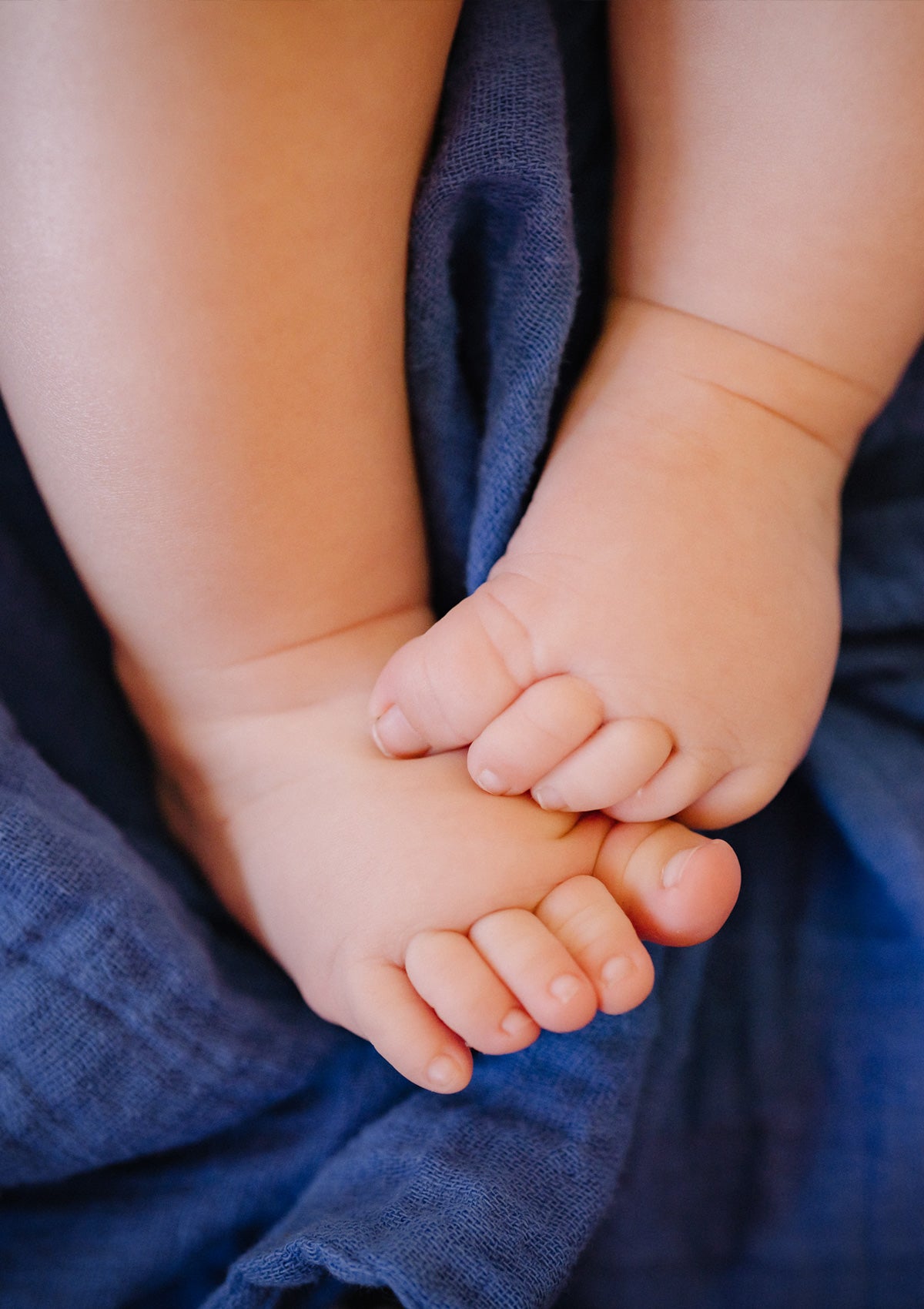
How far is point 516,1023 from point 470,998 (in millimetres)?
23

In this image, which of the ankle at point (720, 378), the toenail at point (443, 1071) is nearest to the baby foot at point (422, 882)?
the toenail at point (443, 1071)

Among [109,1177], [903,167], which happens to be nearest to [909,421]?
[903,167]

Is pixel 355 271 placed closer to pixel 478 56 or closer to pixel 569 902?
pixel 478 56

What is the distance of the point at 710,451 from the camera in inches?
17.8

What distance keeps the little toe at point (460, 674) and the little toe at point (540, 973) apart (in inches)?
3.5

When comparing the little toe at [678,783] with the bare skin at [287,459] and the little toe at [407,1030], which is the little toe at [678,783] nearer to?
the bare skin at [287,459]

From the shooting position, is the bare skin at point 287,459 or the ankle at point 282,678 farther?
the ankle at point 282,678

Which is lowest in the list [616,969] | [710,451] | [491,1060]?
[491,1060]

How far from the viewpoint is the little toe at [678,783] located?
0.42 metres

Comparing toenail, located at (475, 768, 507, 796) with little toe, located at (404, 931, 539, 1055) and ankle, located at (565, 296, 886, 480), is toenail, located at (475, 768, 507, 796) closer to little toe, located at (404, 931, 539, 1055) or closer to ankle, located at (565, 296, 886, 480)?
little toe, located at (404, 931, 539, 1055)

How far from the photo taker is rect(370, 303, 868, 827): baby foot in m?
0.41

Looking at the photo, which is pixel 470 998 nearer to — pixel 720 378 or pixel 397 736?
pixel 397 736

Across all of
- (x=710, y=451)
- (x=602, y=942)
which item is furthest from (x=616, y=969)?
(x=710, y=451)

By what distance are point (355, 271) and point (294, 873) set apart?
11.3 inches
